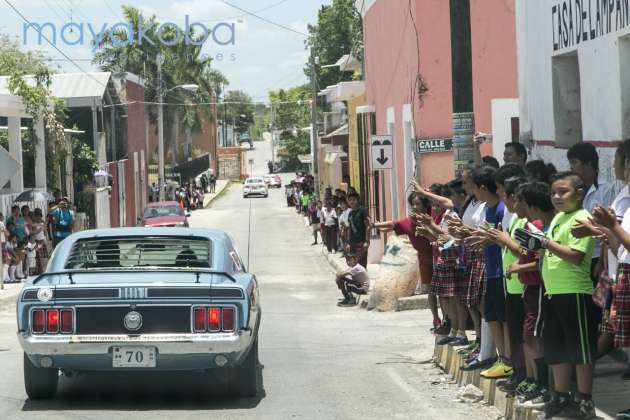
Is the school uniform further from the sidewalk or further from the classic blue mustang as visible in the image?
the sidewalk

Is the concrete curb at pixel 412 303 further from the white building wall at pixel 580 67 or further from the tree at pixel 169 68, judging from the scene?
the tree at pixel 169 68

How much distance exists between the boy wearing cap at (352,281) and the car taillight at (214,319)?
35.1 feet

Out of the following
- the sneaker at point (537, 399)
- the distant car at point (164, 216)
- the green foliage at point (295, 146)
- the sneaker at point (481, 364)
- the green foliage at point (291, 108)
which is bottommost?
the sneaker at point (481, 364)

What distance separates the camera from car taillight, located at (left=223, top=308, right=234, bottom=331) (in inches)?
363

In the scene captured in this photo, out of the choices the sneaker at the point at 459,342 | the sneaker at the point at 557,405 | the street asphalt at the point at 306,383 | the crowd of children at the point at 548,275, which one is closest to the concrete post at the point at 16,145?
the street asphalt at the point at 306,383

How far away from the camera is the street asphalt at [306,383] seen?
930 cm

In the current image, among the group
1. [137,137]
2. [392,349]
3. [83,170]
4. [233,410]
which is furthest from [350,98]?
[233,410]

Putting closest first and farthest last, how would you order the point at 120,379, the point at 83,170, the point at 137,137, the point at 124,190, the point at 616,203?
the point at 616,203 → the point at 120,379 → the point at 83,170 → the point at 124,190 → the point at 137,137

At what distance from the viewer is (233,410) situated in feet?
30.8

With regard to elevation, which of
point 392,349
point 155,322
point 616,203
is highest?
point 616,203

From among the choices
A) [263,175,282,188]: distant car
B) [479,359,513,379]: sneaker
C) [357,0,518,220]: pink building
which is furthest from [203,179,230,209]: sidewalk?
[479,359,513,379]: sneaker

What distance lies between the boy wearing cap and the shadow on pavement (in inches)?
329

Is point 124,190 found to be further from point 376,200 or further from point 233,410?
point 233,410

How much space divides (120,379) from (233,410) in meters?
1.94
